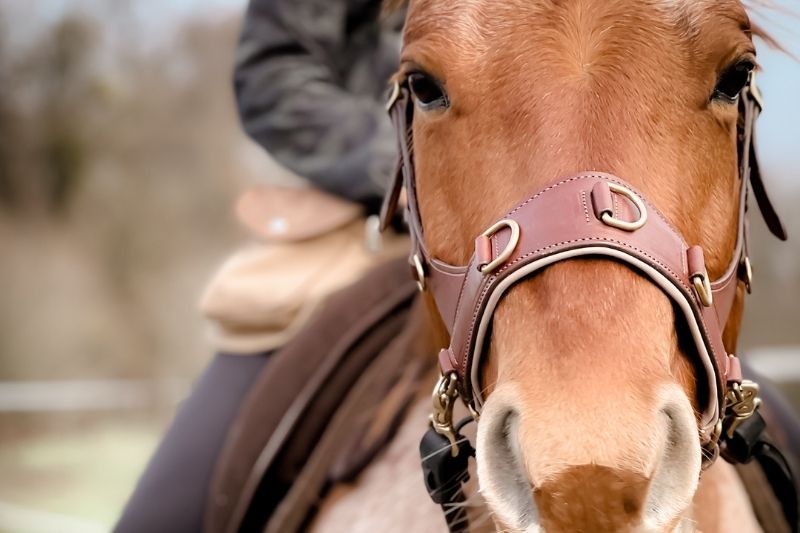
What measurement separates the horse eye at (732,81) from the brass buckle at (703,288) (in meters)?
0.30

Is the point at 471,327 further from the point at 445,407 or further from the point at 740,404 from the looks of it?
the point at 740,404

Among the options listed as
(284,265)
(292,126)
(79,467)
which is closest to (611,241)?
(284,265)

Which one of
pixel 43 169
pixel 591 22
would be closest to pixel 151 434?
pixel 43 169

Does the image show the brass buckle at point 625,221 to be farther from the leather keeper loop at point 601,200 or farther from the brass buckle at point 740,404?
the brass buckle at point 740,404

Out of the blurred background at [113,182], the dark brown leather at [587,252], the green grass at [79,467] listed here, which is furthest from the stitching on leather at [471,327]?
the blurred background at [113,182]

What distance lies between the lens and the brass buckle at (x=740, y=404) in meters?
1.34

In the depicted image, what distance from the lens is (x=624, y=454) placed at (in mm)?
973

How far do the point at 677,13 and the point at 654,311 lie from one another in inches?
18.0

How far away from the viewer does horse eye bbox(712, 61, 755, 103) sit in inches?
51.2

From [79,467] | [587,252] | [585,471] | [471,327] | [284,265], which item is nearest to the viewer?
[585,471]

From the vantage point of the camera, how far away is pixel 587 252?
3.61 feet

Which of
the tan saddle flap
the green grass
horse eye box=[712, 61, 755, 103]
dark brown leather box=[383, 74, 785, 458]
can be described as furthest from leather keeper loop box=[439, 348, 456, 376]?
the green grass

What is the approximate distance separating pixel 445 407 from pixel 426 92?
50cm

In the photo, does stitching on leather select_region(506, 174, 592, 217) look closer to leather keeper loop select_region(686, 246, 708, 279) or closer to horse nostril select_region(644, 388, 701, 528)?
leather keeper loop select_region(686, 246, 708, 279)
